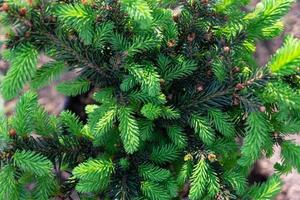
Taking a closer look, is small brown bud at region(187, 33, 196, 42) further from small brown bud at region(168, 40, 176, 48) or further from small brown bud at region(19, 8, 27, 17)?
small brown bud at region(19, 8, 27, 17)

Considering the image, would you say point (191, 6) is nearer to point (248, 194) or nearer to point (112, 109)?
point (112, 109)

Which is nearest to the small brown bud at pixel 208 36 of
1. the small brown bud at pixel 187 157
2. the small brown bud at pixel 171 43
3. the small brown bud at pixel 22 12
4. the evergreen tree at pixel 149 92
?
the evergreen tree at pixel 149 92

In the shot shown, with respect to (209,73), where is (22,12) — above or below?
above

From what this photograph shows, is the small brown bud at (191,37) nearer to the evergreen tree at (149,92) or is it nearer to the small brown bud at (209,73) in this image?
the evergreen tree at (149,92)

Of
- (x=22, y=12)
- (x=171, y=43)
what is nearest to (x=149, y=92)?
(x=171, y=43)

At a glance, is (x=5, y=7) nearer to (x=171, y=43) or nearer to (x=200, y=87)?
(x=171, y=43)

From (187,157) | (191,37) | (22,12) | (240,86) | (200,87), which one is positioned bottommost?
(187,157)

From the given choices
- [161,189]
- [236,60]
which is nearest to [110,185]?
[161,189]

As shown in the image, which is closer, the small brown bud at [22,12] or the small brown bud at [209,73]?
the small brown bud at [22,12]

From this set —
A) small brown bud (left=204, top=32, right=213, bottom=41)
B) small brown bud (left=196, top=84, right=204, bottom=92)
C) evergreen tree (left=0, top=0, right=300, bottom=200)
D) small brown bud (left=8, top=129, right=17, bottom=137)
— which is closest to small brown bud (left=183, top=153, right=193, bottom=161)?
evergreen tree (left=0, top=0, right=300, bottom=200)
